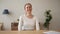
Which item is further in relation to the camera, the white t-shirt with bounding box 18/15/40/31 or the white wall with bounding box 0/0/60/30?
the white wall with bounding box 0/0/60/30

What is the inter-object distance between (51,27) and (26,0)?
1428mm

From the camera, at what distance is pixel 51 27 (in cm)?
516

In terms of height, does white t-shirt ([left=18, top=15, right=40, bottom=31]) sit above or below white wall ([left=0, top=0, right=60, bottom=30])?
below

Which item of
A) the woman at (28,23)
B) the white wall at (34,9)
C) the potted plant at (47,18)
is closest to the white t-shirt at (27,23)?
the woman at (28,23)

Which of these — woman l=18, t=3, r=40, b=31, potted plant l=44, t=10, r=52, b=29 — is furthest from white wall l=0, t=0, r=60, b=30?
woman l=18, t=3, r=40, b=31

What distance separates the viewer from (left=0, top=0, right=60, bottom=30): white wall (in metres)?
5.05

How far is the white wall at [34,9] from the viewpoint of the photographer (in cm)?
505

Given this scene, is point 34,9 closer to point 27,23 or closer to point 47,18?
point 47,18

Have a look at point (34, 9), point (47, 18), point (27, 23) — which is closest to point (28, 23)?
point (27, 23)

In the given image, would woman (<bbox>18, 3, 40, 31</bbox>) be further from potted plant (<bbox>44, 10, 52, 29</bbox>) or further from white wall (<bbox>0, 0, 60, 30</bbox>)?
white wall (<bbox>0, 0, 60, 30</bbox>)

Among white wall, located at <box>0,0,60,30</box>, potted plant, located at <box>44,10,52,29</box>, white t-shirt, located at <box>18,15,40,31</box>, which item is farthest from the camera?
white wall, located at <box>0,0,60,30</box>

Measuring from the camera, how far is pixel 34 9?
5113 millimetres

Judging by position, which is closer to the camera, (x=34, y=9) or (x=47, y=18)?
(x=47, y=18)

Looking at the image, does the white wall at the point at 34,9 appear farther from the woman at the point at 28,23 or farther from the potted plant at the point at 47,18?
the woman at the point at 28,23
